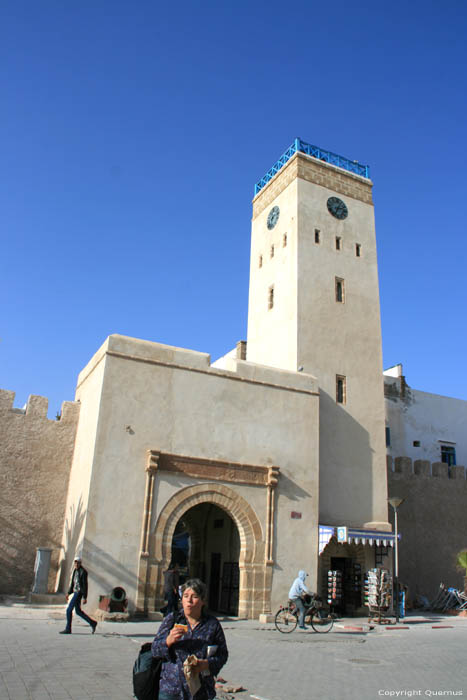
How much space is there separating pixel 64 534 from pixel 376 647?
8.92 m

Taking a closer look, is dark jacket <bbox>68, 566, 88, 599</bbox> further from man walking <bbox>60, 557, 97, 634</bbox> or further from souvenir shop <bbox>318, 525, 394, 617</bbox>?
souvenir shop <bbox>318, 525, 394, 617</bbox>

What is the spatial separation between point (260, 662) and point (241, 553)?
6994 millimetres

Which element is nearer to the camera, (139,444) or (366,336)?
(139,444)

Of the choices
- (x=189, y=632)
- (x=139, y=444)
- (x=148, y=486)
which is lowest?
(x=189, y=632)

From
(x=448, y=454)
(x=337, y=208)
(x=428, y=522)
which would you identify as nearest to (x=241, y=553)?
(x=428, y=522)

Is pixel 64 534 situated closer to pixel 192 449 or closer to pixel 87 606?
pixel 87 606

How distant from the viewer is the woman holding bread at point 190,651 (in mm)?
3479

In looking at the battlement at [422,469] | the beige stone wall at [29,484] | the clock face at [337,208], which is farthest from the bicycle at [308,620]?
the clock face at [337,208]

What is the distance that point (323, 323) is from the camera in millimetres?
19438

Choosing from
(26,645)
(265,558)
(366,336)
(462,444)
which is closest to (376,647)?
(265,558)

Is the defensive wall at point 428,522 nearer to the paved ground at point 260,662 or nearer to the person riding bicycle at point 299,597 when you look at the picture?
the paved ground at point 260,662

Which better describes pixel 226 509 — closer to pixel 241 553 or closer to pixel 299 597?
pixel 241 553

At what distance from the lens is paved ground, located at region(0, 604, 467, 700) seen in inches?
247

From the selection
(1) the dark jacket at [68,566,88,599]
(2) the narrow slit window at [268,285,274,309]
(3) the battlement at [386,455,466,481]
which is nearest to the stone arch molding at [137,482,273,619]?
(1) the dark jacket at [68,566,88,599]
